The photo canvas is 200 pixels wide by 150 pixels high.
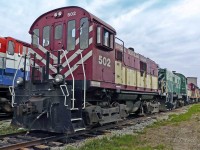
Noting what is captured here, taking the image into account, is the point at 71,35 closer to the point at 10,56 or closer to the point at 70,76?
the point at 70,76

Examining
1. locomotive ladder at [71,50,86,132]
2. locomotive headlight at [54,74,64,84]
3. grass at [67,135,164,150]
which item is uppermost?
locomotive headlight at [54,74,64,84]

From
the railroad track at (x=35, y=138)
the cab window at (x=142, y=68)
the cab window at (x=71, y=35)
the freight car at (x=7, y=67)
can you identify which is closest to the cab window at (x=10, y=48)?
the freight car at (x=7, y=67)

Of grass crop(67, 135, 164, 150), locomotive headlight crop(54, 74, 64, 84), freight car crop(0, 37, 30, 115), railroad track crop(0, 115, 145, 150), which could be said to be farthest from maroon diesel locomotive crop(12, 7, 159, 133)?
freight car crop(0, 37, 30, 115)

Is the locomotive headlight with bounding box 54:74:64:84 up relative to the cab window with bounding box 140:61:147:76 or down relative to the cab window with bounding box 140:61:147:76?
down

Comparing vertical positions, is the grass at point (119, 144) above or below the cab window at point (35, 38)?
below

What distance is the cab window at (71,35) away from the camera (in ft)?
28.3

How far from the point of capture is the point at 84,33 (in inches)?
334

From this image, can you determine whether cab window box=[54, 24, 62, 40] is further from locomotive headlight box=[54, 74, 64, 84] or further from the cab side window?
locomotive headlight box=[54, 74, 64, 84]

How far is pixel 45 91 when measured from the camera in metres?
7.79

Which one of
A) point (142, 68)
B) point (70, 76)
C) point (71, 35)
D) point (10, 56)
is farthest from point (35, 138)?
point (142, 68)

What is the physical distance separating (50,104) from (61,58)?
1886 mm

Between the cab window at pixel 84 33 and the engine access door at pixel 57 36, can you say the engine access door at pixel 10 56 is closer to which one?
the engine access door at pixel 57 36

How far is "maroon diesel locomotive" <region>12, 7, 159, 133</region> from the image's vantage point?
7402 mm

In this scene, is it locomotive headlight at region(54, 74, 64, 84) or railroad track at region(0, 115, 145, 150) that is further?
locomotive headlight at region(54, 74, 64, 84)
